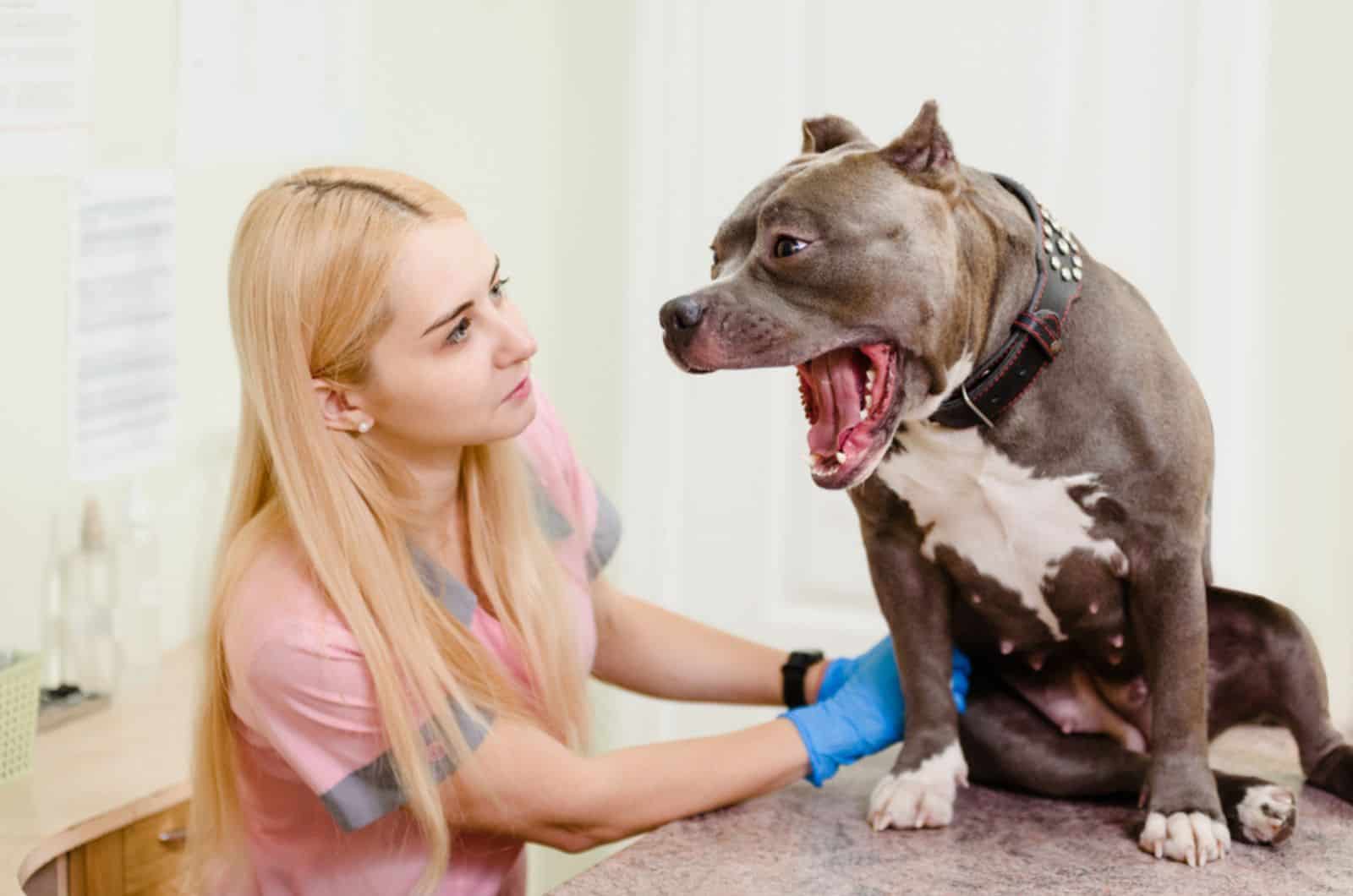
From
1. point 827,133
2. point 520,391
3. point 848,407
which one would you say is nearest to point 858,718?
point 848,407

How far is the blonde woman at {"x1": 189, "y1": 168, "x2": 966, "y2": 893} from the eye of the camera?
1.44 m

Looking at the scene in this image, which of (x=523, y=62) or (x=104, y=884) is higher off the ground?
(x=523, y=62)

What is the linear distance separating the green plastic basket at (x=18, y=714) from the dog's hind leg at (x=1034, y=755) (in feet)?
3.69

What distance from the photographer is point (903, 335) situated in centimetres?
133

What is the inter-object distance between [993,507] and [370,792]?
25.9 inches

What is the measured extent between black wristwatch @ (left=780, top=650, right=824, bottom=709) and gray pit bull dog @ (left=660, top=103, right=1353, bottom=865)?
31 cm

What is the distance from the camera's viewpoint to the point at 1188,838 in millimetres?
1400

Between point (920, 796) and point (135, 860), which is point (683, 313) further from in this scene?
point (135, 860)

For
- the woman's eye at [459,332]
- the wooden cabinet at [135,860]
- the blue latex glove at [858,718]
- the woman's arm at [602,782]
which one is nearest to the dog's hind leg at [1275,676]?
the blue latex glove at [858,718]

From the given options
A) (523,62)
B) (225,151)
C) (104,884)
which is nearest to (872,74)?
(523,62)

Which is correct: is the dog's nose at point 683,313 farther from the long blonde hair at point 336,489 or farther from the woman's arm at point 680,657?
the woman's arm at point 680,657

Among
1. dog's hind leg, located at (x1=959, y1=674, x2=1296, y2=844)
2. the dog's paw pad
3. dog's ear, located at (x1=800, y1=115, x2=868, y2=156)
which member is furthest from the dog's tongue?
the dog's paw pad

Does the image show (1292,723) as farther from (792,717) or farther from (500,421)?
(500,421)

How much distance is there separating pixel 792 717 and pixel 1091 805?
0.32 meters
